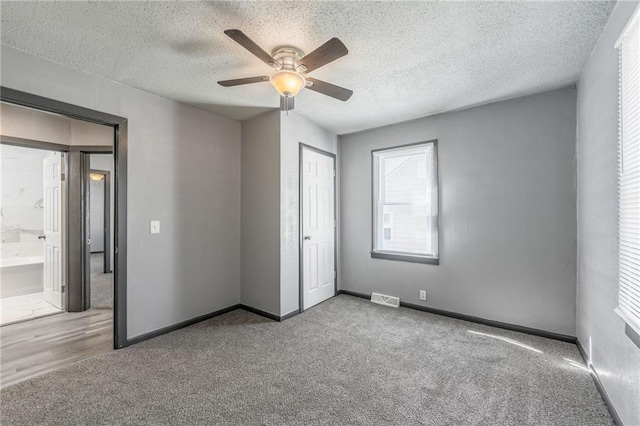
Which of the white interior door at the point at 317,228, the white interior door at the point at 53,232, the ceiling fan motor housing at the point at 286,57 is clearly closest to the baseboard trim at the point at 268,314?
the white interior door at the point at 317,228

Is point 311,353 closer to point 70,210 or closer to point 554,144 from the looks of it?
point 554,144

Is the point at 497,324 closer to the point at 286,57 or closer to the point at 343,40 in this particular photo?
the point at 343,40

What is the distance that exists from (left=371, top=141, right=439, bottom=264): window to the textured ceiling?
105 cm

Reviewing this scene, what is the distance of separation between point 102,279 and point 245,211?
146 inches

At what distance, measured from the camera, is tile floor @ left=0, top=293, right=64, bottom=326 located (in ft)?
10.9

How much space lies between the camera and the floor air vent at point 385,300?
3756 mm

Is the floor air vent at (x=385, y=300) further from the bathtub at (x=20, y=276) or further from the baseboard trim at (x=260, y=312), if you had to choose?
the bathtub at (x=20, y=276)

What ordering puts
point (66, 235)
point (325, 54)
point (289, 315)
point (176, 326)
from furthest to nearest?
point (66, 235), point (289, 315), point (176, 326), point (325, 54)

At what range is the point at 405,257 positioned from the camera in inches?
148

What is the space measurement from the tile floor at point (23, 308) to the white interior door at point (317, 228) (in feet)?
10.8

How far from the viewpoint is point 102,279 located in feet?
17.2

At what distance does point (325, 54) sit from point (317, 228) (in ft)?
8.14

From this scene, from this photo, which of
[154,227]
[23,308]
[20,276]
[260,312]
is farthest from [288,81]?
[20,276]

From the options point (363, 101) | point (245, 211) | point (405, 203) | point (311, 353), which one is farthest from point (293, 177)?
point (311, 353)
